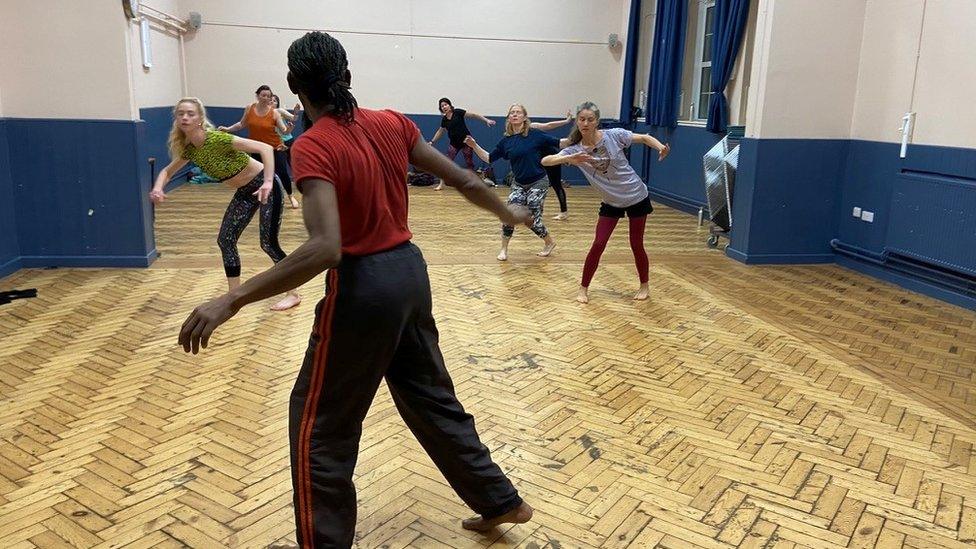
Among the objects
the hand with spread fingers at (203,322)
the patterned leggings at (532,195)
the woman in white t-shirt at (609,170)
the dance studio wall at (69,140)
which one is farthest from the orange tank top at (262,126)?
the hand with spread fingers at (203,322)

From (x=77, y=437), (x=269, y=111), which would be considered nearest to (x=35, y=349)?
(x=77, y=437)

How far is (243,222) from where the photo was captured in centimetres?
504

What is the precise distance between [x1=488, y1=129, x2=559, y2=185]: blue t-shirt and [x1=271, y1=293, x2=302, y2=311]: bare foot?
2.31 m

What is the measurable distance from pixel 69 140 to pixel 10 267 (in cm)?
118

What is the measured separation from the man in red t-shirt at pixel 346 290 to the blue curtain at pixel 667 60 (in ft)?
31.7

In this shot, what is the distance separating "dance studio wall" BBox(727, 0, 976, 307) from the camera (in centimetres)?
584

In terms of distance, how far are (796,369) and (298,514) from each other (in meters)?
3.28

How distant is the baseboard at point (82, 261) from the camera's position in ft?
20.9

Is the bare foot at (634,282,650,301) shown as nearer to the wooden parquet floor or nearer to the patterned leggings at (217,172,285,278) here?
the wooden parquet floor

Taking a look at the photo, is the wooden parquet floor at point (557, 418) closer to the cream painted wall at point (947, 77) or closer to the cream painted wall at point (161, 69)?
the cream painted wall at point (947, 77)

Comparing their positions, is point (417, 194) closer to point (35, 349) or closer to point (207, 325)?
point (35, 349)

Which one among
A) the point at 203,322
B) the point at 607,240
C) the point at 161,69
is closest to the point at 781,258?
the point at 607,240

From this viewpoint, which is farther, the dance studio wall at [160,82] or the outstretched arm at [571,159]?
the dance studio wall at [160,82]

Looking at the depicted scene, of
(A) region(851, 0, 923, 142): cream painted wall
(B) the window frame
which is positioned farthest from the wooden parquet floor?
(B) the window frame
